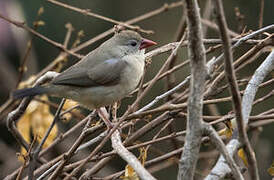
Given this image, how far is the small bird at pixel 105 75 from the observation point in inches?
132

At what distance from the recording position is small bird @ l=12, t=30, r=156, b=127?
11.0 feet

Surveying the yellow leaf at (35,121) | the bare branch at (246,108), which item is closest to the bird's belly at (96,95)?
the yellow leaf at (35,121)

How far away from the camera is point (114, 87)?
3432 mm

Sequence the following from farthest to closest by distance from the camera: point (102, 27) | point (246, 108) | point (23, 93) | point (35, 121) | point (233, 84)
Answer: point (102, 27) → point (35, 121) → point (23, 93) → point (246, 108) → point (233, 84)

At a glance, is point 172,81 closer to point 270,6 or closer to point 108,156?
point 108,156

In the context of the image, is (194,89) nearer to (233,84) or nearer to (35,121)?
(233,84)

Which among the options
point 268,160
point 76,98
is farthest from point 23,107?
point 268,160

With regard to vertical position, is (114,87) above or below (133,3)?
below

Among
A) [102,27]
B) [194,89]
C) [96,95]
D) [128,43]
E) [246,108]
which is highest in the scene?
[102,27]

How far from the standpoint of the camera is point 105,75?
3533mm

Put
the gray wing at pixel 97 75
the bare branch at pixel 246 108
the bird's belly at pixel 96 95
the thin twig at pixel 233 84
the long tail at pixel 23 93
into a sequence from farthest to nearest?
the gray wing at pixel 97 75, the bird's belly at pixel 96 95, the long tail at pixel 23 93, the bare branch at pixel 246 108, the thin twig at pixel 233 84

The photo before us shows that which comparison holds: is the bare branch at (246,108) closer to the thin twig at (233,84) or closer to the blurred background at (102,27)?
the thin twig at (233,84)

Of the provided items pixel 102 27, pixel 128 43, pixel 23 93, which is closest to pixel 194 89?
pixel 23 93

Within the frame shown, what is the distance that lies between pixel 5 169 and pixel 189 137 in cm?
323
